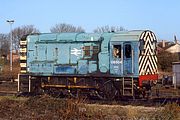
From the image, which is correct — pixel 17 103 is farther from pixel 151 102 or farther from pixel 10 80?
pixel 10 80

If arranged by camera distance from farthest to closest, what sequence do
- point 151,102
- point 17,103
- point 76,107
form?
point 151,102 < point 17,103 < point 76,107

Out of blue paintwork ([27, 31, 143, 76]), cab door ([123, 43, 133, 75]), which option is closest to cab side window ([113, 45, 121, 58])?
blue paintwork ([27, 31, 143, 76])

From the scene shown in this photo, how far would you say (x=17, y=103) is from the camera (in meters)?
13.4

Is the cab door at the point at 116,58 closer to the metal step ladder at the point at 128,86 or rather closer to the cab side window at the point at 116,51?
the cab side window at the point at 116,51

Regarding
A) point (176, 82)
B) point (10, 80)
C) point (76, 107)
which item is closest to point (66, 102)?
point (76, 107)

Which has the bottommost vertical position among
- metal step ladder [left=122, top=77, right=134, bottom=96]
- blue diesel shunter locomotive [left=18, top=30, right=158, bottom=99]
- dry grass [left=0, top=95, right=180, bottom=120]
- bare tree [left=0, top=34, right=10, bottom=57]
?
dry grass [left=0, top=95, right=180, bottom=120]

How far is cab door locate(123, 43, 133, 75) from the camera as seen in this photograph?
55.6 ft

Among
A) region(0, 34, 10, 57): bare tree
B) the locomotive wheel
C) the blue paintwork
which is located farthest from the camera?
region(0, 34, 10, 57): bare tree

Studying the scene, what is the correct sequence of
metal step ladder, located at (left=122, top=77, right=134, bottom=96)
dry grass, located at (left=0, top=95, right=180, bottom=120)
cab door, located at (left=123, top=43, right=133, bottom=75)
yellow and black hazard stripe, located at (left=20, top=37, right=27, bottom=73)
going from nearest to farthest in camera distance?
dry grass, located at (left=0, top=95, right=180, bottom=120) < metal step ladder, located at (left=122, top=77, right=134, bottom=96) < cab door, located at (left=123, top=43, right=133, bottom=75) < yellow and black hazard stripe, located at (left=20, top=37, right=27, bottom=73)

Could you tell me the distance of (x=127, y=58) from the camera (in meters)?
17.0

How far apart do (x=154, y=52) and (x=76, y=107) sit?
8.54m

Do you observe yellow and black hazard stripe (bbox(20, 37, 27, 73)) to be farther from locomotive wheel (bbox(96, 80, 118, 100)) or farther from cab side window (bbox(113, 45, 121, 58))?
cab side window (bbox(113, 45, 121, 58))

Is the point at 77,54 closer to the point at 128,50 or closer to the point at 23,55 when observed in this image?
the point at 128,50

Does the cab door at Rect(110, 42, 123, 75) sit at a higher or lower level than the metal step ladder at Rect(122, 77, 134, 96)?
higher
